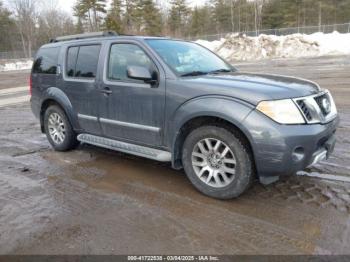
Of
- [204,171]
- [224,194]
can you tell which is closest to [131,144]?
[204,171]

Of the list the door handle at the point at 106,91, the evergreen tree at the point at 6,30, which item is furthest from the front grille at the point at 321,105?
the evergreen tree at the point at 6,30

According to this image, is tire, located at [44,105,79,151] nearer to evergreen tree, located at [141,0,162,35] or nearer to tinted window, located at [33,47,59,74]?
tinted window, located at [33,47,59,74]

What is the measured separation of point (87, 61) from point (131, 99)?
124 cm

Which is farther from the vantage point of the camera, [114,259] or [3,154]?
[3,154]

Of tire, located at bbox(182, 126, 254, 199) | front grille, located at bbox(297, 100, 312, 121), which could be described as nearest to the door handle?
tire, located at bbox(182, 126, 254, 199)

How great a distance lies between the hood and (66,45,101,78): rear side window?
1721mm

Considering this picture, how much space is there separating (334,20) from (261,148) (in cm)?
6012

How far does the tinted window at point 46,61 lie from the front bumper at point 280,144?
12.5 feet

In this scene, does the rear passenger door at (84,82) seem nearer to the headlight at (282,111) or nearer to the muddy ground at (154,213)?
the muddy ground at (154,213)

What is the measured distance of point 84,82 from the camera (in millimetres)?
5180

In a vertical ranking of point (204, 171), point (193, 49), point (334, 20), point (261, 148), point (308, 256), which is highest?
point (334, 20)

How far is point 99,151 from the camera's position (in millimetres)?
6016

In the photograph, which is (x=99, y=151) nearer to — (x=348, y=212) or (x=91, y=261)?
(x=91, y=261)

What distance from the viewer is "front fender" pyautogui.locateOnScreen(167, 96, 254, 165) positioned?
141 inches
